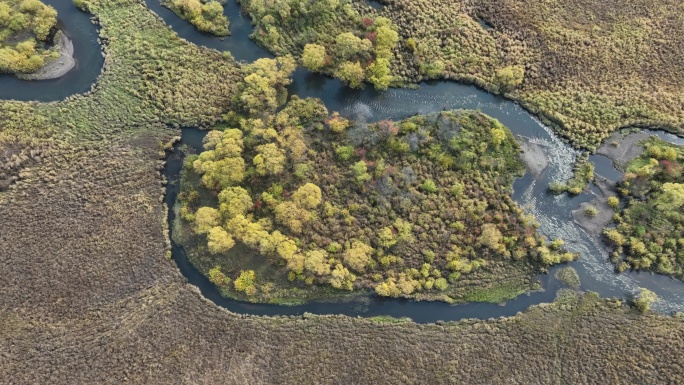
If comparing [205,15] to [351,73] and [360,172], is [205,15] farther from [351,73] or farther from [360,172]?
[360,172]

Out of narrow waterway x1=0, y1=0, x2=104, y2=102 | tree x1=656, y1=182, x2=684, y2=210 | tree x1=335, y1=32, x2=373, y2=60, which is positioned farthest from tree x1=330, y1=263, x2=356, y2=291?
narrow waterway x1=0, y1=0, x2=104, y2=102

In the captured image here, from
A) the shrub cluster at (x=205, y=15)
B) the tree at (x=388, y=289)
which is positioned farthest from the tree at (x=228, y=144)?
the tree at (x=388, y=289)

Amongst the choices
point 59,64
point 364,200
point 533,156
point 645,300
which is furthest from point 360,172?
point 59,64

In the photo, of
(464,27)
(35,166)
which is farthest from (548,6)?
(35,166)

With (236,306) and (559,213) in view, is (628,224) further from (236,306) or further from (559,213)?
(236,306)

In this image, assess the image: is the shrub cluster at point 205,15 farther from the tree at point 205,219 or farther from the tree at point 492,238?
the tree at point 492,238

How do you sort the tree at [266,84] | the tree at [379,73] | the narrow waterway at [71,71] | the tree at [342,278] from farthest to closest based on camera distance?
the narrow waterway at [71,71] < the tree at [379,73] < the tree at [266,84] < the tree at [342,278]
